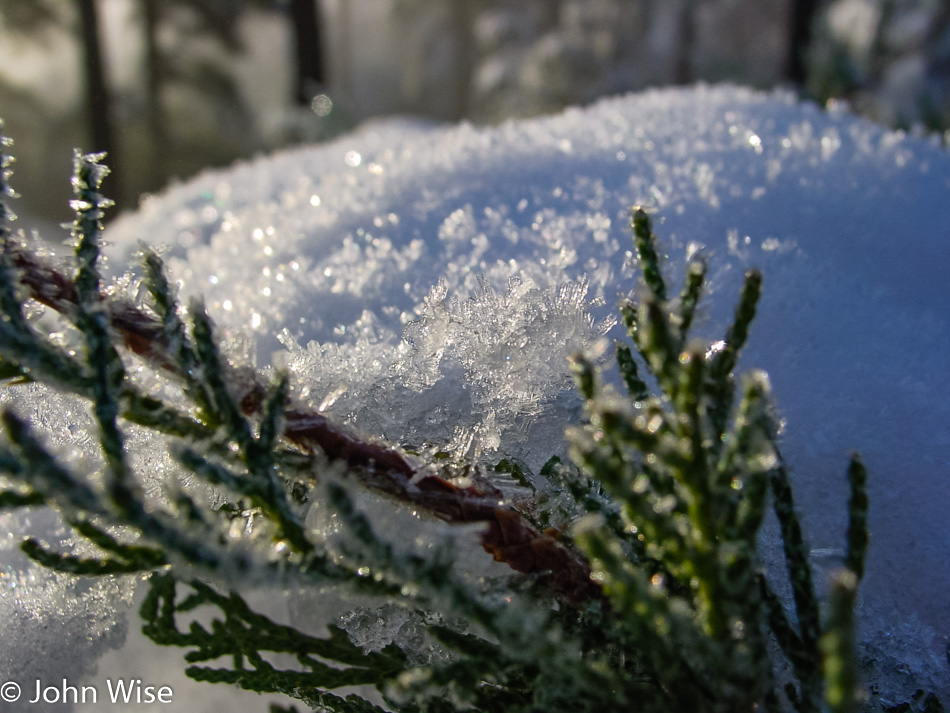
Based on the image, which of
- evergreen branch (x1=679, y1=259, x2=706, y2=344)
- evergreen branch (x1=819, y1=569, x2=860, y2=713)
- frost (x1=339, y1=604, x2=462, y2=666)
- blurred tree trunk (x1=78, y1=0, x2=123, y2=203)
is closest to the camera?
evergreen branch (x1=819, y1=569, x2=860, y2=713)

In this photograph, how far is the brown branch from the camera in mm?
880

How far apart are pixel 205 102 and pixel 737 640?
64.1ft

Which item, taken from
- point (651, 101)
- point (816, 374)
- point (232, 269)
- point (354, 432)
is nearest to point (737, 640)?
point (354, 432)

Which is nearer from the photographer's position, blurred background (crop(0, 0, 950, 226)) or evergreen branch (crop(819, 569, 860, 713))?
evergreen branch (crop(819, 569, 860, 713))

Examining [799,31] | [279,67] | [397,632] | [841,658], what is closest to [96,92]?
[279,67]

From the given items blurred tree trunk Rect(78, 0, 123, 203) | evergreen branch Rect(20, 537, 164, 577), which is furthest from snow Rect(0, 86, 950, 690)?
blurred tree trunk Rect(78, 0, 123, 203)

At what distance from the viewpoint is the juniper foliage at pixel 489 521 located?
2.08 feet

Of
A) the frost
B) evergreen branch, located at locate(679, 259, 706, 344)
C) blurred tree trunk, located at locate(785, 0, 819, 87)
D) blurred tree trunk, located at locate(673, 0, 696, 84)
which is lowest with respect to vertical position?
the frost

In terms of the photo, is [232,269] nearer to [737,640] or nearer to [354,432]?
[354,432]

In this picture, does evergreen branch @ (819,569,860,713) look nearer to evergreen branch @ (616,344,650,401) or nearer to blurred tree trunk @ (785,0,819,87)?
evergreen branch @ (616,344,650,401)

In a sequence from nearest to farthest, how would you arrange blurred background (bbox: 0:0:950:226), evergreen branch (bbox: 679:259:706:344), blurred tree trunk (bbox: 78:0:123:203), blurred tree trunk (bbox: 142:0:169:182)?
evergreen branch (bbox: 679:259:706:344)
blurred background (bbox: 0:0:950:226)
blurred tree trunk (bbox: 78:0:123:203)
blurred tree trunk (bbox: 142:0:169:182)

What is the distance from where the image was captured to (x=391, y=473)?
0.90 meters

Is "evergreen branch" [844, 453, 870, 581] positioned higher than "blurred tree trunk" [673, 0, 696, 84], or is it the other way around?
"blurred tree trunk" [673, 0, 696, 84]

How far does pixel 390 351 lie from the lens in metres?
1.15
